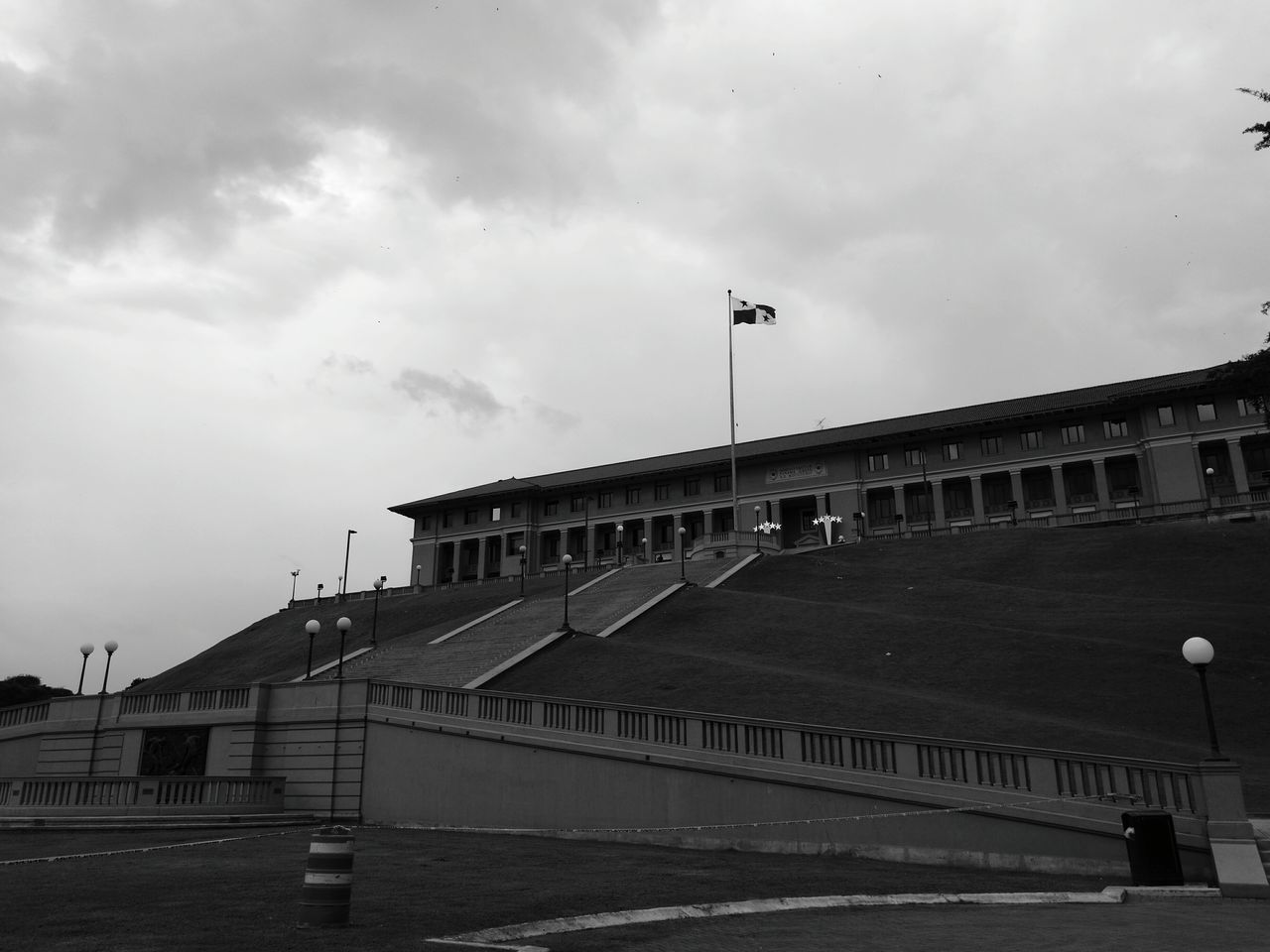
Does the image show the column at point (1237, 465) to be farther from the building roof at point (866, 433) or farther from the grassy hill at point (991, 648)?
the grassy hill at point (991, 648)

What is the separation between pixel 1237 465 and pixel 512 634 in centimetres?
5903

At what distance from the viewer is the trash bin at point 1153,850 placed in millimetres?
15648

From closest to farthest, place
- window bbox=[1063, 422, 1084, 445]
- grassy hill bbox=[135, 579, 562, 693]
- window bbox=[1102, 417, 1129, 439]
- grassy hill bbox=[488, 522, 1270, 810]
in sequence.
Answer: grassy hill bbox=[488, 522, 1270, 810] < grassy hill bbox=[135, 579, 562, 693] < window bbox=[1102, 417, 1129, 439] < window bbox=[1063, 422, 1084, 445]

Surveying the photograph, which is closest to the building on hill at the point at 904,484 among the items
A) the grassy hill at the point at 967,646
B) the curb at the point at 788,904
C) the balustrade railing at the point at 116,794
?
the grassy hill at the point at 967,646

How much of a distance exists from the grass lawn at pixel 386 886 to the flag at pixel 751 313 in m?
50.0

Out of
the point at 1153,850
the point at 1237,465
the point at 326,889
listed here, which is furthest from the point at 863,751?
the point at 1237,465

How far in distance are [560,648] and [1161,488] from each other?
57.4 meters

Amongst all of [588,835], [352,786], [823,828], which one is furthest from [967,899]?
[352,786]

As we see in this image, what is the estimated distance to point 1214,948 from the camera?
10016 mm

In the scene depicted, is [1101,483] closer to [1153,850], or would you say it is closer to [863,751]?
[863,751]

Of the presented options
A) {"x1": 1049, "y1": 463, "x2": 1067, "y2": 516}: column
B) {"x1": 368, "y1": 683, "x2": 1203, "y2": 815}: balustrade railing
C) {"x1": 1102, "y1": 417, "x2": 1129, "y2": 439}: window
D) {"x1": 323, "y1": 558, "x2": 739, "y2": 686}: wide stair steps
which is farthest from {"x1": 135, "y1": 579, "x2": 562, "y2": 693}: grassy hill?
{"x1": 1102, "y1": 417, "x2": 1129, "y2": 439}: window

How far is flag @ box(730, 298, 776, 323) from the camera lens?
221 feet

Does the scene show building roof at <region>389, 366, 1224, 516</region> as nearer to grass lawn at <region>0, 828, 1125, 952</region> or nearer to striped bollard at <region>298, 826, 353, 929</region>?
grass lawn at <region>0, 828, 1125, 952</region>

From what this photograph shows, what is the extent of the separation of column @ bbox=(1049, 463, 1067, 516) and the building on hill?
0.35ft
